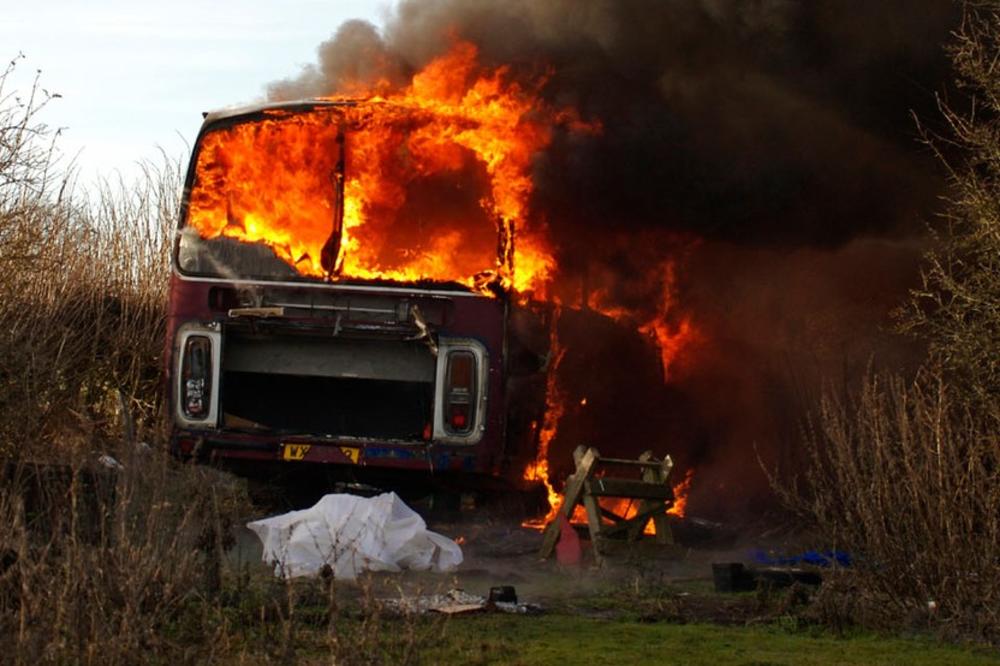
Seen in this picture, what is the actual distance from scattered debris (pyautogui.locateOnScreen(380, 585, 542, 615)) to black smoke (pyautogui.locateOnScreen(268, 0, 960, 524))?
15.1ft

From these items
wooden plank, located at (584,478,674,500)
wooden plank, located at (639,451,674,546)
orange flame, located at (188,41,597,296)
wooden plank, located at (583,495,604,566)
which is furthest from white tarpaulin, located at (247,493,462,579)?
orange flame, located at (188,41,597,296)

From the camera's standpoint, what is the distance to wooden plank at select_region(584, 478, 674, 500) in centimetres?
1034

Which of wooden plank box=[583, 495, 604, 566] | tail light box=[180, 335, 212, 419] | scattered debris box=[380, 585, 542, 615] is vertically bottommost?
scattered debris box=[380, 585, 542, 615]

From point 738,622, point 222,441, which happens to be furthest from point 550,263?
point 738,622

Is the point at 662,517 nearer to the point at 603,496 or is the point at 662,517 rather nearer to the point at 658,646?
the point at 603,496

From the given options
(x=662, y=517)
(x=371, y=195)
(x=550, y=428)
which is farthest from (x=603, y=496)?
(x=371, y=195)

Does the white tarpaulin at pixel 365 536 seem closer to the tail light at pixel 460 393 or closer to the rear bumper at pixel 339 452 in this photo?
the rear bumper at pixel 339 452

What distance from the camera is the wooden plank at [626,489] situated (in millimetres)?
10344

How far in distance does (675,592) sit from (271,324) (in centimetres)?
376

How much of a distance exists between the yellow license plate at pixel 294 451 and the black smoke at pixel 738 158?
2.85 metres

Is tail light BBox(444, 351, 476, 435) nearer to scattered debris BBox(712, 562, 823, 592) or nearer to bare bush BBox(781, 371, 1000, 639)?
scattered debris BBox(712, 562, 823, 592)

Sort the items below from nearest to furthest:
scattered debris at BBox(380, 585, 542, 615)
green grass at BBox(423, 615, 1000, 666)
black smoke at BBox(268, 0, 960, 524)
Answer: green grass at BBox(423, 615, 1000, 666)
scattered debris at BBox(380, 585, 542, 615)
black smoke at BBox(268, 0, 960, 524)

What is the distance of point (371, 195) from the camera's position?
11.0 m

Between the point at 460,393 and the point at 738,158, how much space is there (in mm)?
3785
